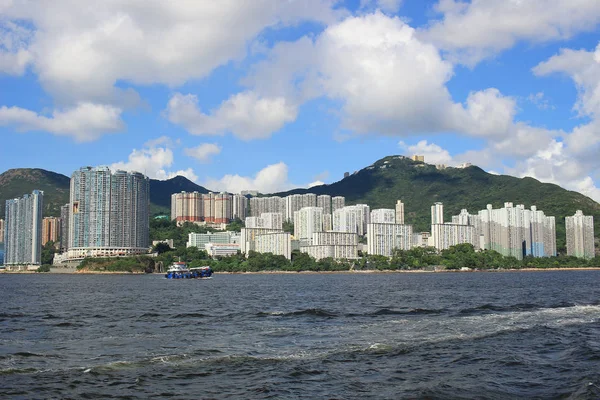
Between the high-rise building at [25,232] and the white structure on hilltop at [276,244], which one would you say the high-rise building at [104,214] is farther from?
the white structure on hilltop at [276,244]

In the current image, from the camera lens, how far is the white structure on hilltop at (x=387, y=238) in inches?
7146

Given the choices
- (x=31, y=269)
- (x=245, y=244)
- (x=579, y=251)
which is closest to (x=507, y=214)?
(x=579, y=251)

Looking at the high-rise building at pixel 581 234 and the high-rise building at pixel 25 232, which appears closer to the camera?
the high-rise building at pixel 581 234

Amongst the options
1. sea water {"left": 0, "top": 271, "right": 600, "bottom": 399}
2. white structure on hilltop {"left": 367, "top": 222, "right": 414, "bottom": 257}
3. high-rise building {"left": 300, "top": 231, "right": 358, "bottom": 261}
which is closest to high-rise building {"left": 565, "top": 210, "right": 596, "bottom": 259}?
white structure on hilltop {"left": 367, "top": 222, "right": 414, "bottom": 257}

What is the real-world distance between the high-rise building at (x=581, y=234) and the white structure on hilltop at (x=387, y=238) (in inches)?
1890

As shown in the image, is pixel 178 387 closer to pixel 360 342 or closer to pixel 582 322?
pixel 360 342

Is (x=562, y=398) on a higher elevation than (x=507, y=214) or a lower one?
lower

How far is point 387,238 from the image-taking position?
185 metres

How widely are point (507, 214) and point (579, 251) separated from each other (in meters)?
25.9

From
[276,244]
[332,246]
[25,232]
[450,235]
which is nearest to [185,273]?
[276,244]

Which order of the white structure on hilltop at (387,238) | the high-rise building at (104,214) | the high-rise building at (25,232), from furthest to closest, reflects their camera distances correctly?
the high-rise building at (25,232) → the white structure on hilltop at (387,238) → the high-rise building at (104,214)

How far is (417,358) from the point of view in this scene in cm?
2259

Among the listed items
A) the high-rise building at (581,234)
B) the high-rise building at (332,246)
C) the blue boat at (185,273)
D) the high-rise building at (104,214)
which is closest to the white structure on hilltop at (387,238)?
the high-rise building at (332,246)

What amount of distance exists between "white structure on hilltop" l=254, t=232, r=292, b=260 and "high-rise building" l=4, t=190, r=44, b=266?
A: 67.2 m
